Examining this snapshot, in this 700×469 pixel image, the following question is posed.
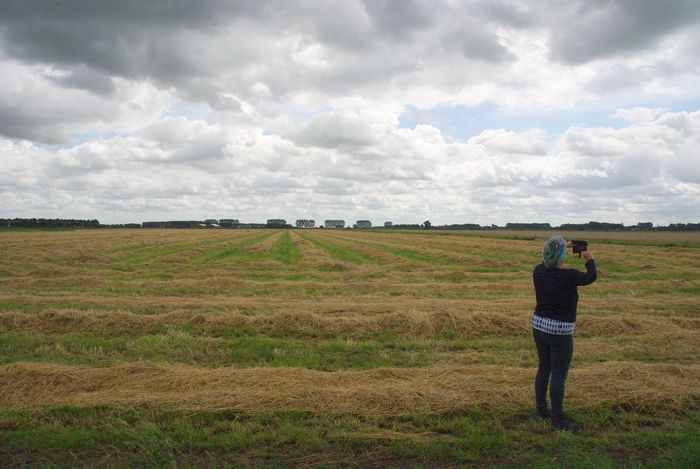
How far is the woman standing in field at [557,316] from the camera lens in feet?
17.8

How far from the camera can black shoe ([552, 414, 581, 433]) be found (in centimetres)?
551

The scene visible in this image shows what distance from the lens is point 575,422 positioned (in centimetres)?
566

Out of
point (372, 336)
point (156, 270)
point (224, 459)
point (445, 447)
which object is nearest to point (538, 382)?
point (445, 447)

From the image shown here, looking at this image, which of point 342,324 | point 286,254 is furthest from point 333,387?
point 286,254

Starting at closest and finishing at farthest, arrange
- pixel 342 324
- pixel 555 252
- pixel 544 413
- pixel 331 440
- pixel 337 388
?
1. pixel 331 440
2. pixel 555 252
3. pixel 544 413
4. pixel 337 388
5. pixel 342 324

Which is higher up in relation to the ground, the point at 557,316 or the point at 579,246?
the point at 579,246

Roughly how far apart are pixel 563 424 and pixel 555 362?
80cm

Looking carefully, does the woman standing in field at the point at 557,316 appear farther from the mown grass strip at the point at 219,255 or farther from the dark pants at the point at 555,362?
→ the mown grass strip at the point at 219,255

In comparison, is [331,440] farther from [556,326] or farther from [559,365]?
[556,326]

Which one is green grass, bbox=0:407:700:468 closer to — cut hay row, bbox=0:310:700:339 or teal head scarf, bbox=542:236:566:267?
teal head scarf, bbox=542:236:566:267

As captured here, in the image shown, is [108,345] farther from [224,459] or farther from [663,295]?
[663,295]

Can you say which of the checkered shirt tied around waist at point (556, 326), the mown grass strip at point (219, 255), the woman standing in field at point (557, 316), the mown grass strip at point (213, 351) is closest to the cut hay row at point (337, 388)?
the woman standing in field at point (557, 316)

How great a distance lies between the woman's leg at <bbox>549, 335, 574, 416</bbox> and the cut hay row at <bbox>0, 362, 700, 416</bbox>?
599mm

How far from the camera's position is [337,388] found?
6570mm
